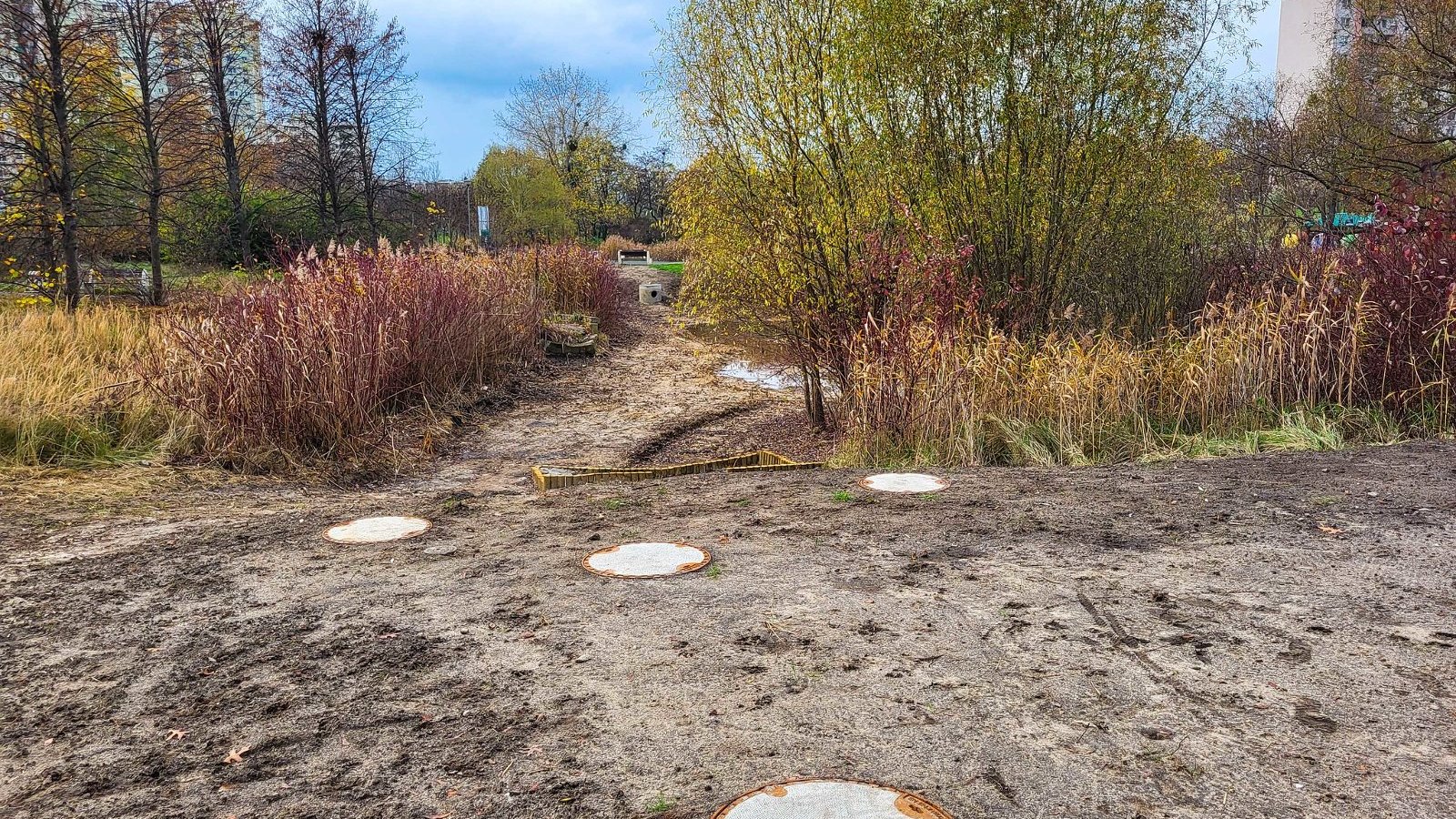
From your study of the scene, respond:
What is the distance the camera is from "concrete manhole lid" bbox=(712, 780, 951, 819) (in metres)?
1.53

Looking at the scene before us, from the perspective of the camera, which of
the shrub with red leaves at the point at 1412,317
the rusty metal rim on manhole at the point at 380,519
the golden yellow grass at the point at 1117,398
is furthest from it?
the golden yellow grass at the point at 1117,398

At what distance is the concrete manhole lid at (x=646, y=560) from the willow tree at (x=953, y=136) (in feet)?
11.4

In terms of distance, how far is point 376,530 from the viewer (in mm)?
3639

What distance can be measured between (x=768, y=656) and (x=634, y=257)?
26360 mm

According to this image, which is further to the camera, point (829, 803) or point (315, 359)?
point (315, 359)

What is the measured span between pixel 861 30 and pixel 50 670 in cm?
577

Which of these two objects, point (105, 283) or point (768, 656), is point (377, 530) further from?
point (105, 283)

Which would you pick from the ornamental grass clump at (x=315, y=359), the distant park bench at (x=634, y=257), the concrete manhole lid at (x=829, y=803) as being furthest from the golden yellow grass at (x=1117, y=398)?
the distant park bench at (x=634, y=257)

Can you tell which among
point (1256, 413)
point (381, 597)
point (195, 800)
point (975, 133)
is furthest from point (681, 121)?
point (195, 800)

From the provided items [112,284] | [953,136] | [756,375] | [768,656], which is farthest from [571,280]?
[768,656]

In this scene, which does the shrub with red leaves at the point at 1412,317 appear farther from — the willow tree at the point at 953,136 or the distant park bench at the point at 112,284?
the distant park bench at the point at 112,284

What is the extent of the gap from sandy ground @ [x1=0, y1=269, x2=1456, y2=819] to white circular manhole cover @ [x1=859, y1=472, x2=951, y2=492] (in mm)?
148

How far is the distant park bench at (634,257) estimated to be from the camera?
26.0 m

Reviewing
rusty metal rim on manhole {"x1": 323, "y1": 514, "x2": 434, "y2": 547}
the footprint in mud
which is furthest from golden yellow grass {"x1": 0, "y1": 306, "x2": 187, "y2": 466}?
the footprint in mud
